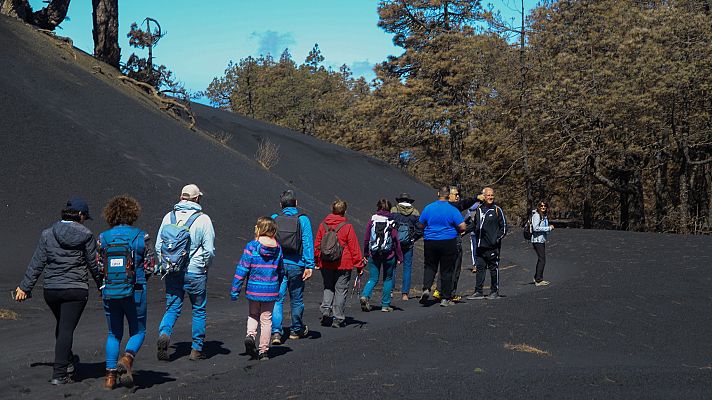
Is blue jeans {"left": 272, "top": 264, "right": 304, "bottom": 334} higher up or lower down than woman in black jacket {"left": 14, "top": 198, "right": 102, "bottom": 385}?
lower down

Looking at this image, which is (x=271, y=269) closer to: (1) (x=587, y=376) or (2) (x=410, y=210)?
(1) (x=587, y=376)

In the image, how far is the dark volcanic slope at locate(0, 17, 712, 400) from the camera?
25.6 ft

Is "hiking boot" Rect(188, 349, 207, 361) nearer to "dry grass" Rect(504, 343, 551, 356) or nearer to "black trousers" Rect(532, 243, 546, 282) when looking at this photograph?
"dry grass" Rect(504, 343, 551, 356)

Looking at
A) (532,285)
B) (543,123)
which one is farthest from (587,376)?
(543,123)

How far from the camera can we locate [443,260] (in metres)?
13.2

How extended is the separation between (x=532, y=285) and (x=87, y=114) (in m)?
16.5

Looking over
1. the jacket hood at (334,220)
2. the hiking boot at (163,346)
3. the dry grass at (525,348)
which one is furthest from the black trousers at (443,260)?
the hiking boot at (163,346)

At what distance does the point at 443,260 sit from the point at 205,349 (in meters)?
4.91

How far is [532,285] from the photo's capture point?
1773cm

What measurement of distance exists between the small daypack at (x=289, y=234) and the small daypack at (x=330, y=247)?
1.06 metres

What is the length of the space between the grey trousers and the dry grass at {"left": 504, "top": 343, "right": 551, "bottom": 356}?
2403mm

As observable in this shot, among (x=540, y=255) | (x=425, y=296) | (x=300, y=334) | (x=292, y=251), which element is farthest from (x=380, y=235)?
(x=540, y=255)

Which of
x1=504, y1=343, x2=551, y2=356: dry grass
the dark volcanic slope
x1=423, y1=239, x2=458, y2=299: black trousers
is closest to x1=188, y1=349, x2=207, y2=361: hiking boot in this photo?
the dark volcanic slope

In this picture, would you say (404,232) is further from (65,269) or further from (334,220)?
(65,269)
